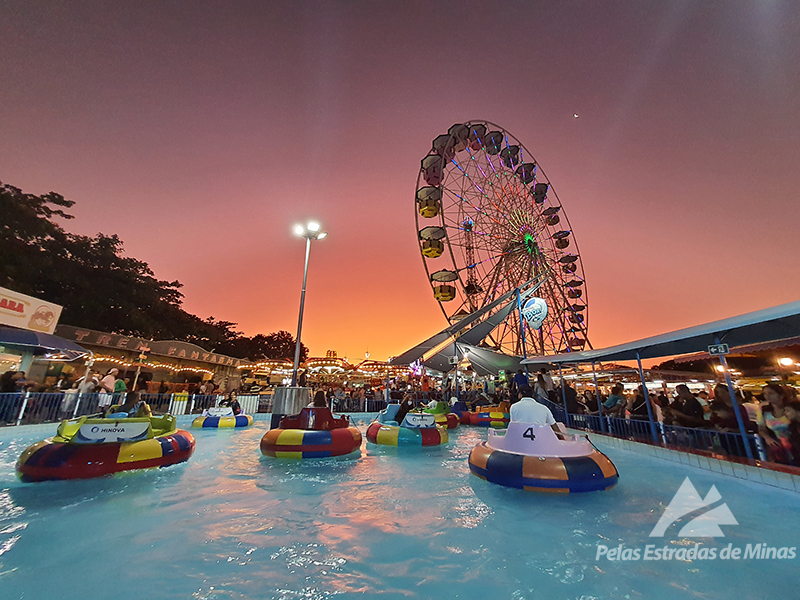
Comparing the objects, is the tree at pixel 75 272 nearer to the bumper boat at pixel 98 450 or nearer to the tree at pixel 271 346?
the bumper boat at pixel 98 450

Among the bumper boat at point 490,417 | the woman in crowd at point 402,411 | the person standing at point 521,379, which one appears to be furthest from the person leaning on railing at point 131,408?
the person standing at point 521,379

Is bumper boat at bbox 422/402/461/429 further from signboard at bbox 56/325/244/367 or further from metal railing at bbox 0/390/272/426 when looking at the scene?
signboard at bbox 56/325/244/367

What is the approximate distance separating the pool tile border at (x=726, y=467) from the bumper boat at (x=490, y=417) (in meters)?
5.88

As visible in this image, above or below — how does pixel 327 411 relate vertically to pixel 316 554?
above

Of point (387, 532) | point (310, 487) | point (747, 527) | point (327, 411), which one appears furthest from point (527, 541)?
point (327, 411)

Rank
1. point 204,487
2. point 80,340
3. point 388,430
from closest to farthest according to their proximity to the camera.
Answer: point 204,487
point 388,430
point 80,340

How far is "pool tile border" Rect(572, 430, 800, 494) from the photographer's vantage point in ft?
15.7

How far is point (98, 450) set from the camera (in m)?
5.48

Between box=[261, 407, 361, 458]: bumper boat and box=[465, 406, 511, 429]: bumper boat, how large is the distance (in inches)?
316

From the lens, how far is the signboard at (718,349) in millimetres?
5957

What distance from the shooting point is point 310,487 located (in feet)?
17.4

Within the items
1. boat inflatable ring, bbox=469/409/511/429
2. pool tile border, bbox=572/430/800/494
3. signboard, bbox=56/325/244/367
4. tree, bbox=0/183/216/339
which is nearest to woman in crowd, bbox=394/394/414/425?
boat inflatable ring, bbox=469/409/511/429

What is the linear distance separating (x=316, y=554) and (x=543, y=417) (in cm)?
407

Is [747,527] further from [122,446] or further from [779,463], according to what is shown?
[122,446]
